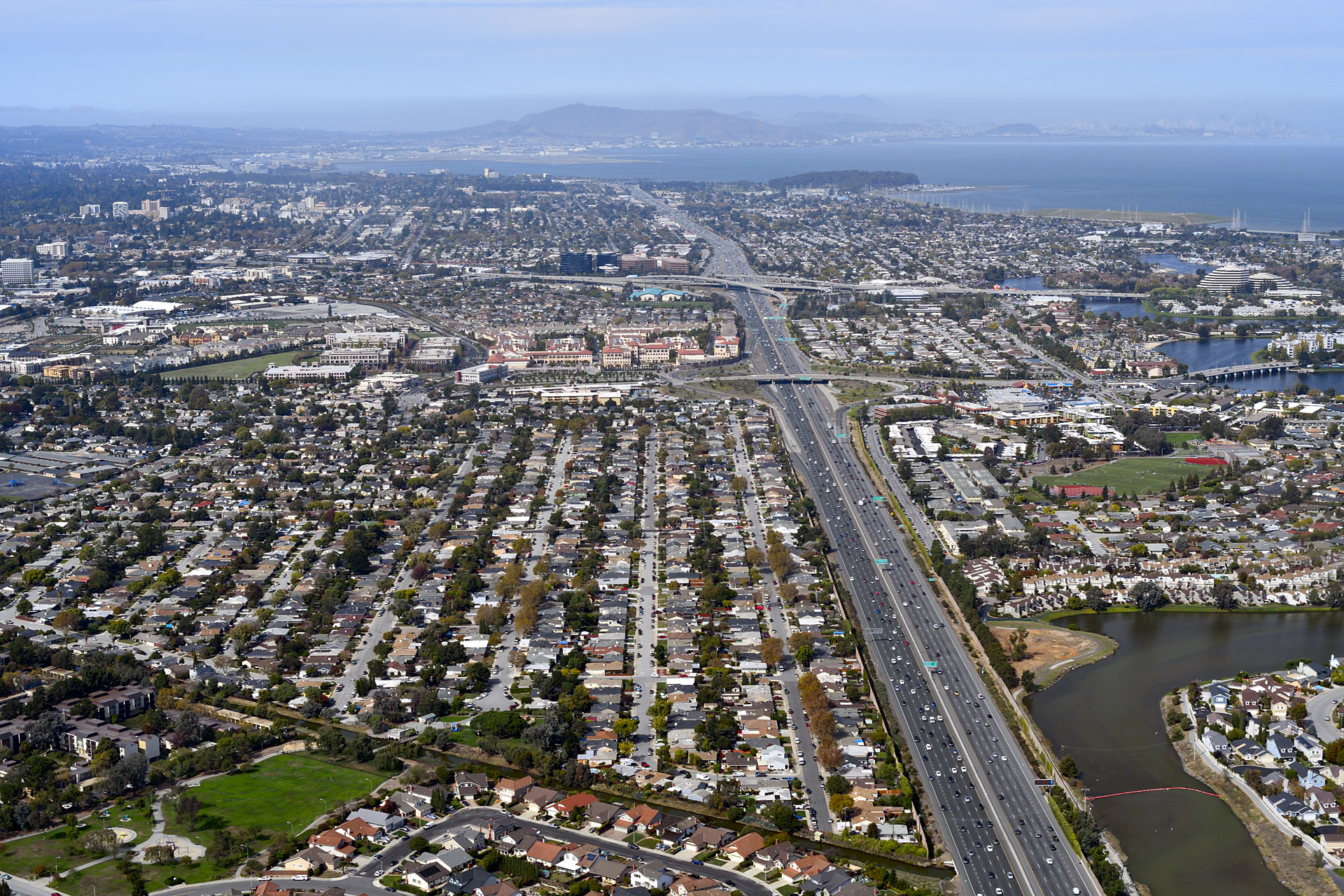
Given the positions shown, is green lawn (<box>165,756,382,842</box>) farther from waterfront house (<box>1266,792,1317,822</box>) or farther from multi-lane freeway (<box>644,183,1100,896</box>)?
waterfront house (<box>1266,792,1317,822</box>)

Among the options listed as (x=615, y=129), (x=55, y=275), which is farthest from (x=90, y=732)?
(x=615, y=129)

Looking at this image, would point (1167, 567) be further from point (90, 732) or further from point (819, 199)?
point (819, 199)

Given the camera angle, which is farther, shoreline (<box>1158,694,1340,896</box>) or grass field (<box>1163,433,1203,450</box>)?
grass field (<box>1163,433,1203,450</box>)

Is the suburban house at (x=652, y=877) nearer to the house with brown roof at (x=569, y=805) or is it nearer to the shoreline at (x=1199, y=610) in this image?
the house with brown roof at (x=569, y=805)

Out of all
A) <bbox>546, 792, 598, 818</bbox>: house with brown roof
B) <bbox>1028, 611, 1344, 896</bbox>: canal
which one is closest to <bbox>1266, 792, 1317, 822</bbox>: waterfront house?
<bbox>1028, 611, 1344, 896</bbox>: canal

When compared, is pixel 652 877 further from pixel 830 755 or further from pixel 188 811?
pixel 188 811

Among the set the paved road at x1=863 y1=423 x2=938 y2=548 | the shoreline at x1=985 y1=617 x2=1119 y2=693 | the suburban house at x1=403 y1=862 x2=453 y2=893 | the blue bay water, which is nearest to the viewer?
the suburban house at x1=403 y1=862 x2=453 y2=893

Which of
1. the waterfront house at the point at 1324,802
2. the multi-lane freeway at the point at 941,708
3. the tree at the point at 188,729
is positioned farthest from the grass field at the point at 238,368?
the waterfront house at the point at 1324,802
